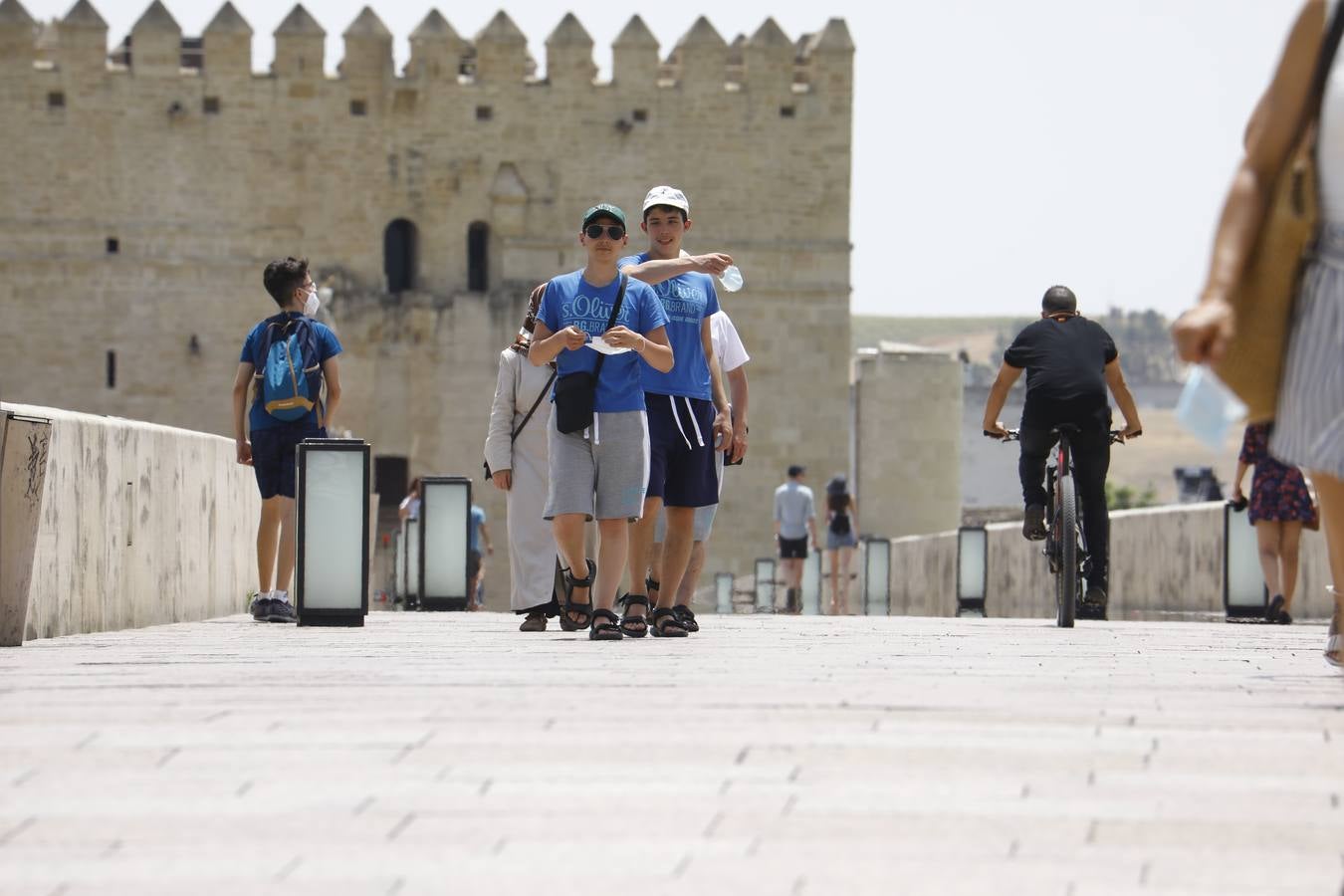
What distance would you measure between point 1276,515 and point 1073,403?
7.70ft

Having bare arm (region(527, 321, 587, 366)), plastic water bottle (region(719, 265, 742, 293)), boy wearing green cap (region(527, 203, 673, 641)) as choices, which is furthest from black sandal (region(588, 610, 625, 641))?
plastic water bottle (region(719, 265, 742, 293))

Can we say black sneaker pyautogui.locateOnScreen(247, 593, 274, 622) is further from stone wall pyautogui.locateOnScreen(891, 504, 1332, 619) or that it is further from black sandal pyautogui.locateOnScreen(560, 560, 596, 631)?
stone wall pyautogui.locateOnScreen(891, 504, 1332, 619)

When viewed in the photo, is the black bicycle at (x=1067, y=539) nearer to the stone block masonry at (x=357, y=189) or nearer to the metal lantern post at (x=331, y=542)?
the metal lantern post at (x=331, y=542)

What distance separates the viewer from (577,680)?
5266 mm

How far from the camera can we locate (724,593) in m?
36.2

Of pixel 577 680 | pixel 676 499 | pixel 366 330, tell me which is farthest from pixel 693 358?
pixel 366 330

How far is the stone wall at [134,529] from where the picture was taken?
8.08m

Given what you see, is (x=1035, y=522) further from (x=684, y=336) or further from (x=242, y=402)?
(x=242, y=402)

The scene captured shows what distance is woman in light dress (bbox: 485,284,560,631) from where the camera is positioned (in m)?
8.36

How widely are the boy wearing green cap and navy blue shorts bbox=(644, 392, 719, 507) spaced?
1.17 feet

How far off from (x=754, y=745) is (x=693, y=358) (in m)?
3.84

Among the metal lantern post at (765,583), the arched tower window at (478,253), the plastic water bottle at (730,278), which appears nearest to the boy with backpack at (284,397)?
the plastic water bottle at (730,278)

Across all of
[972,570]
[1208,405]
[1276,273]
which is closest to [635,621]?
[1208,405]

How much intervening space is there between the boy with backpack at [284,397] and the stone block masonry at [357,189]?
3061cm
